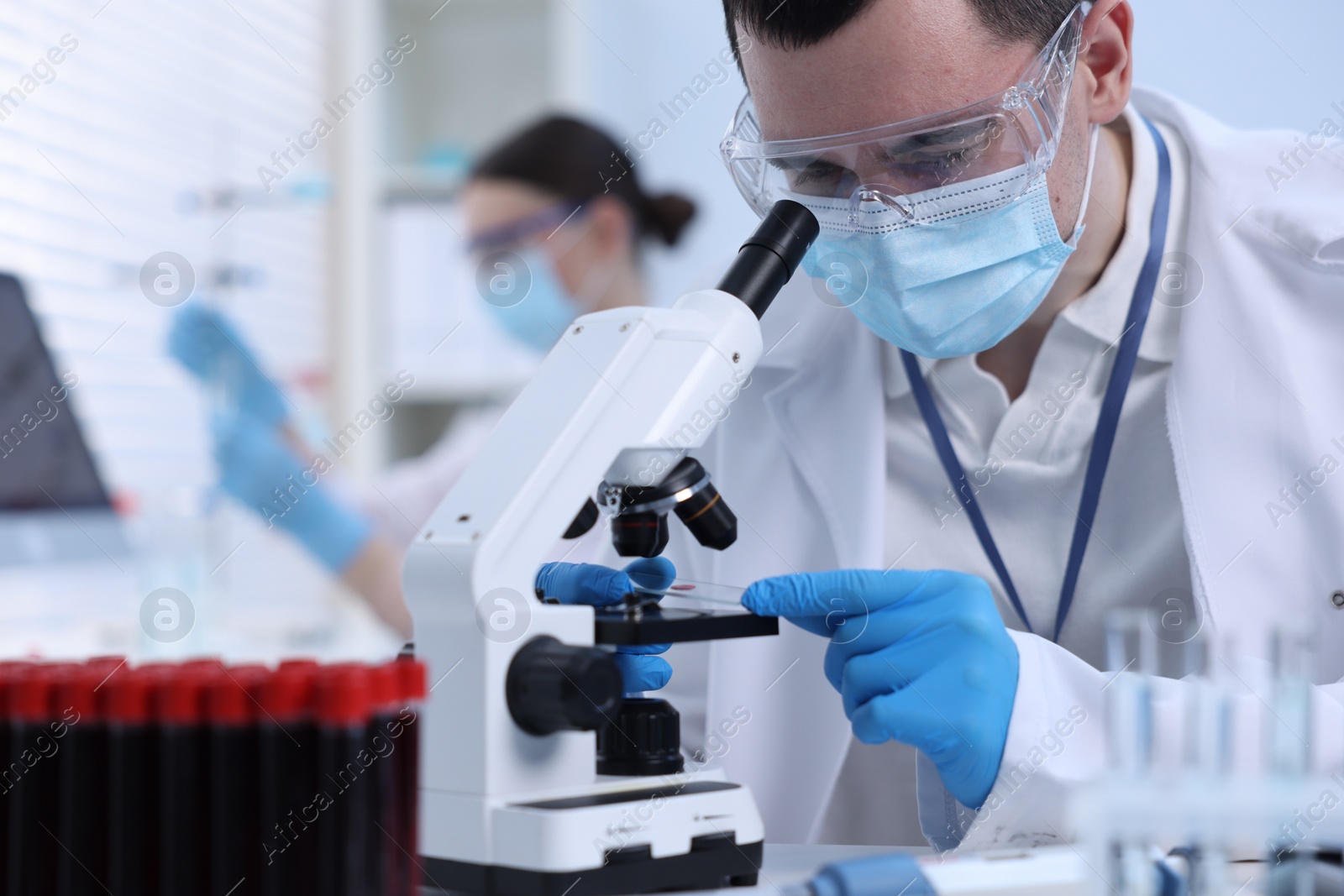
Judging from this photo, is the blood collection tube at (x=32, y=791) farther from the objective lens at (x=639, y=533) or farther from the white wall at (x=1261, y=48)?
the white wall at (x=1261, y=48)

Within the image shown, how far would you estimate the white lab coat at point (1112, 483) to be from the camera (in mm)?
1035

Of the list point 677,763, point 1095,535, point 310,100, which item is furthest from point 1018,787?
point 310,100

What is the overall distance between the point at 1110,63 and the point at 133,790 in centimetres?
116

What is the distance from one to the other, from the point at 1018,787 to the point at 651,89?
240 cm

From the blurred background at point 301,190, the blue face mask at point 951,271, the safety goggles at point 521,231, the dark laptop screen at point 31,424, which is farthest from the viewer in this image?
the safety goggles at point 521,231

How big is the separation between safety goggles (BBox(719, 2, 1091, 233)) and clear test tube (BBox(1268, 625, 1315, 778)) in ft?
2.13

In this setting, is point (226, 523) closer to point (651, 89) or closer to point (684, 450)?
point (651, 89)

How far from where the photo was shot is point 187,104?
106 inches

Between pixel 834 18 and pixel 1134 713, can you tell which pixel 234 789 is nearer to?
pixel 1134 713

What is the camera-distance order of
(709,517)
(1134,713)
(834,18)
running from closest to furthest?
(1134,713), (709,517), (834,18)

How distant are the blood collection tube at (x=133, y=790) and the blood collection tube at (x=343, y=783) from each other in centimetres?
10

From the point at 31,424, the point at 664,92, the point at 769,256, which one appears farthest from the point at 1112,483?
the point at 664,92

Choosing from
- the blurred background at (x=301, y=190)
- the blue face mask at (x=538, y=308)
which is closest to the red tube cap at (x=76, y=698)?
the blurred background at (x=301, y=190)

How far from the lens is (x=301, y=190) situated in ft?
9.45
